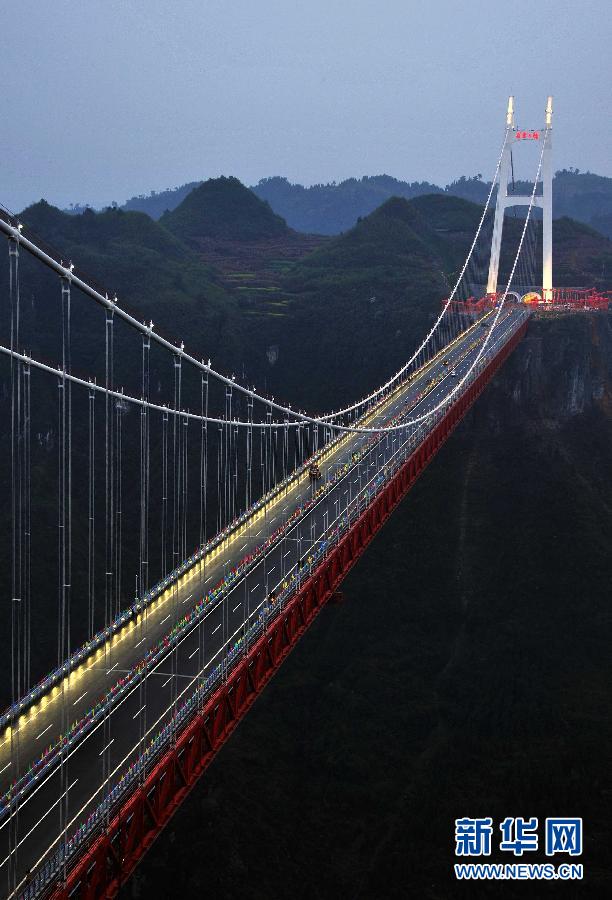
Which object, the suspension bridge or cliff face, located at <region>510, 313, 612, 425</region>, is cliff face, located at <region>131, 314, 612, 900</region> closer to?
cliff face, located at <region>510, 313, 612, 425</region>

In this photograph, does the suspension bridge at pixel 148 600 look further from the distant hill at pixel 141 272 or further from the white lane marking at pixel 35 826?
the distant hill at pixel 141 272

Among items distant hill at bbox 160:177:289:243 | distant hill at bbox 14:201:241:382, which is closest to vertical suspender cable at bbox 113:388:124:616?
distant hill at bbox 14:201:241:382

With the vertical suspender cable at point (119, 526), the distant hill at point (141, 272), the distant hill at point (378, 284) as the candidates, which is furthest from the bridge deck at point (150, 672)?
the distant hill at point (141, 272)

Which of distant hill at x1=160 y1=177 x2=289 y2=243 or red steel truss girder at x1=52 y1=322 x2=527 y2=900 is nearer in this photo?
red steel truss girder at x1=52 y1=322 x2=527 y2=900

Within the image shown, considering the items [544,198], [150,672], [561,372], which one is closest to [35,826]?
[150,672]

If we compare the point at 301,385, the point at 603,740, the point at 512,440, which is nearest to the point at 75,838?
the point at 603,740

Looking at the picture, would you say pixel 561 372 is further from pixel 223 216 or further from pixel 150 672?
pixel 223 216

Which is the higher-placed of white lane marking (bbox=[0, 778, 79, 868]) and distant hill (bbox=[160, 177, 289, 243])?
distant hill (bbox=[160, 177, 289, 243])

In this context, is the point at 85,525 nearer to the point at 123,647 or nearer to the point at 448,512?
the point at 448,512
